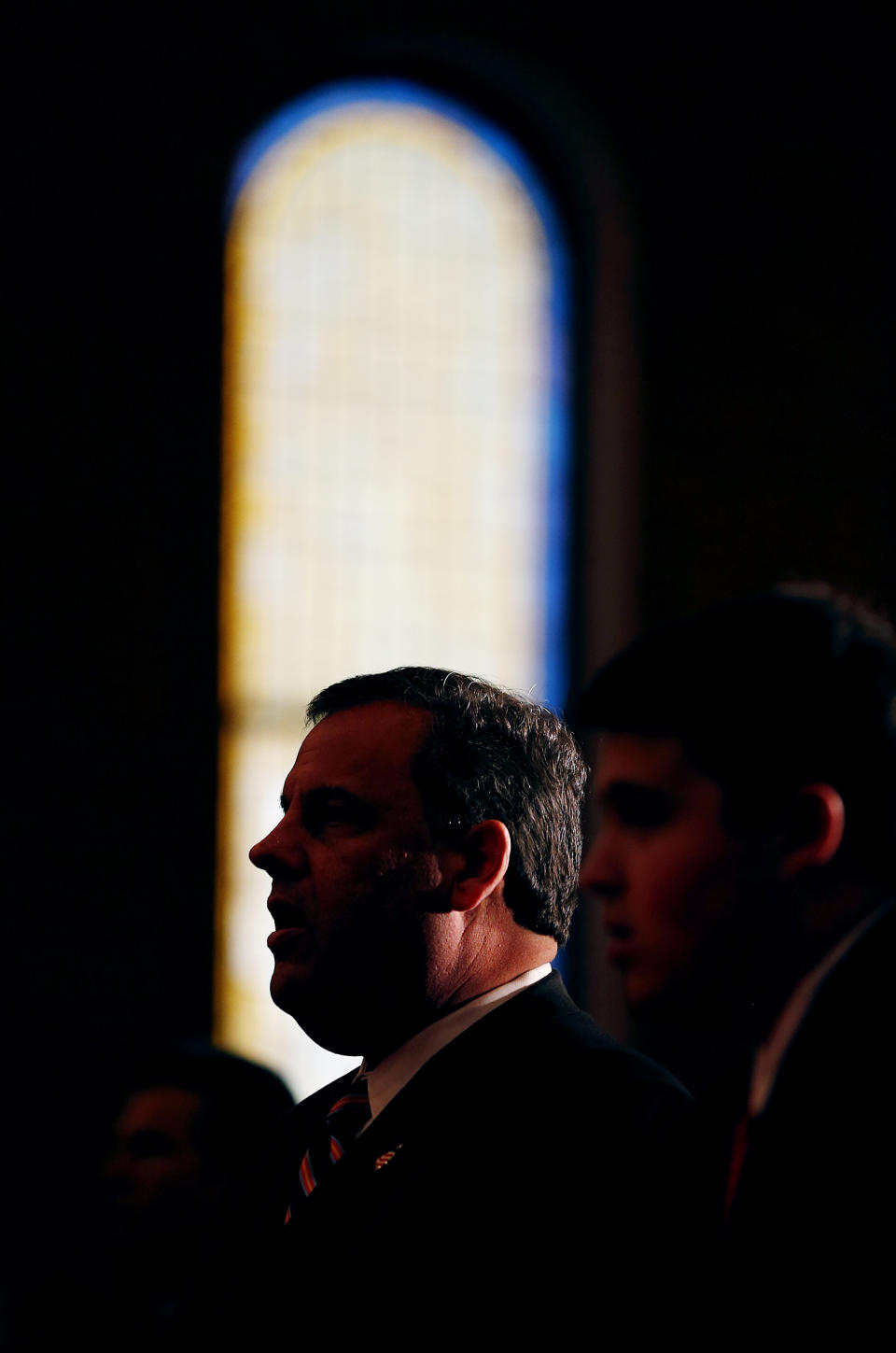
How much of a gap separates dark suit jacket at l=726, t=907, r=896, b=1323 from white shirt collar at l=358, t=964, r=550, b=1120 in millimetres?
970

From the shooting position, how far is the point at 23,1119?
306 inches

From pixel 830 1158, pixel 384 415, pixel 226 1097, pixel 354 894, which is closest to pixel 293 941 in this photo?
pixel 354 894

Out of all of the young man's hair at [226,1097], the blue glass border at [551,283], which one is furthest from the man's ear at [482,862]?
the blue glass border at [551,283]

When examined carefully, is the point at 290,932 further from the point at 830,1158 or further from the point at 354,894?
the point at 830,1158

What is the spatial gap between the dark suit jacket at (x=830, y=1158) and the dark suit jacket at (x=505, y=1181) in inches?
10.6

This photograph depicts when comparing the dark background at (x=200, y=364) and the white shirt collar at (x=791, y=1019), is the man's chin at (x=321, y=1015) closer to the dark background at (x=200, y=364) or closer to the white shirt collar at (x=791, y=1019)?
the white shirt collar at (x=791, y=1019)

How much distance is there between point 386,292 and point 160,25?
1.75m

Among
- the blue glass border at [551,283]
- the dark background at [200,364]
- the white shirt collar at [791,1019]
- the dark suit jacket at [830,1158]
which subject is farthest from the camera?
the blue glass border at [551,283]

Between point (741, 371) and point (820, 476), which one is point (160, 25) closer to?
point (741, 371)

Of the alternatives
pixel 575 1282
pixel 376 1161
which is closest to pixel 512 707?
pixel 376 1161

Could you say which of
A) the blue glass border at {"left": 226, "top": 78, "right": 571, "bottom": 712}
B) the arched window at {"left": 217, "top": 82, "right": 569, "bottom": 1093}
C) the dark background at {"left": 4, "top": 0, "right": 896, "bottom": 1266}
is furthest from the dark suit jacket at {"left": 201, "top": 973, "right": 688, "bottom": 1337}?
the blue glass border at {"left": 226, "top": 78, "right": 571, "bottom": 712}

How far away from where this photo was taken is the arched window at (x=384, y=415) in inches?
356

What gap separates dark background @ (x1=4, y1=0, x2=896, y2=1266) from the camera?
8.03 m

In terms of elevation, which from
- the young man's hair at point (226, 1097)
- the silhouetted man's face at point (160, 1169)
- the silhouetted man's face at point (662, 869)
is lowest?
the silhouetted man's face at point (160, 1169)
